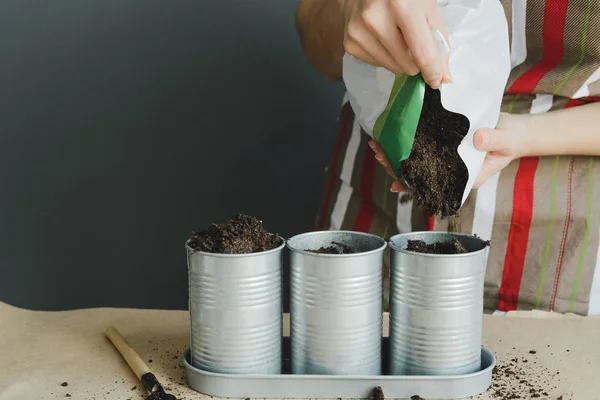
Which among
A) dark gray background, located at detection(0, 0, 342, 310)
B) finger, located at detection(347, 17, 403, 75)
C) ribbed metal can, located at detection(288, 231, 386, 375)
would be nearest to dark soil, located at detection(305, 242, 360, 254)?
ribbed metal can, located at detection(288, 231, 386, 375)

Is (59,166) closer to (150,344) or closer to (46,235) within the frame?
(46,235)

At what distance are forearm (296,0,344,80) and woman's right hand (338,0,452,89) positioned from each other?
40 centimetres

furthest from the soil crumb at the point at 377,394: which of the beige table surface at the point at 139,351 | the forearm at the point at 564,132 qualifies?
the forearm at the point at 564,132

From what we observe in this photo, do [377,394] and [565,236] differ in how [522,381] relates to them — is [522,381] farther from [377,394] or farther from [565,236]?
[565,236]

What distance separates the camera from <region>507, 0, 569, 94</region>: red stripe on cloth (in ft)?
→ 3.97

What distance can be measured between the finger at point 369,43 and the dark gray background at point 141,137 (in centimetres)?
91

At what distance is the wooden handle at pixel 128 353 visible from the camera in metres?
0.93

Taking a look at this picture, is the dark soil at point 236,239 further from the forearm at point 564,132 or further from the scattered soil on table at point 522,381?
the forearm at point 564,132

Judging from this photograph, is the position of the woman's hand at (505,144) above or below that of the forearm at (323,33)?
below

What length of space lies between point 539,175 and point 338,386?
0.62m

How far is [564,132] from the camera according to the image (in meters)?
1.20

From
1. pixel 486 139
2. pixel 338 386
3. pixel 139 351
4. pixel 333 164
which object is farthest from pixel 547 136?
pixel 139 351

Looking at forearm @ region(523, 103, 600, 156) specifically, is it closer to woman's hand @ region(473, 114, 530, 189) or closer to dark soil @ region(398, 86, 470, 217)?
woman's hand @ region(473, 114, 530, 189)

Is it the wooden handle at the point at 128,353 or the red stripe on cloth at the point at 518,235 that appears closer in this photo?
the wooden handle at the point at 128,353
